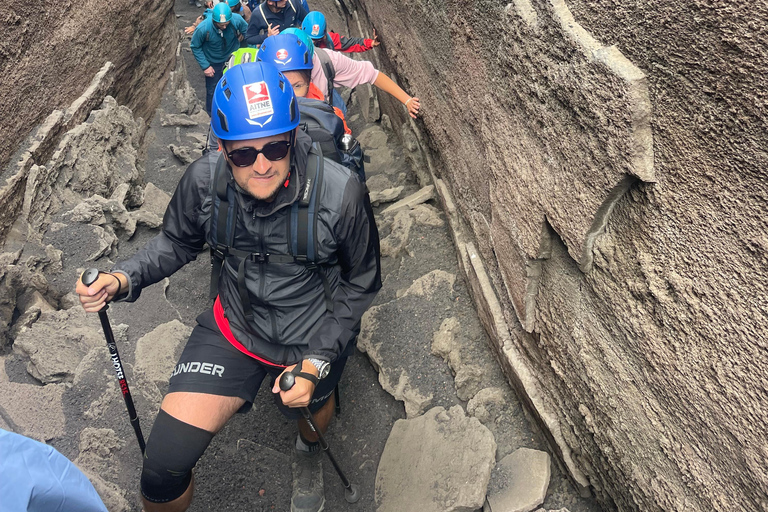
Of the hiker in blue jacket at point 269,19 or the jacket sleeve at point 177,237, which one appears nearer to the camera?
the jacket sleeve at point 177,237

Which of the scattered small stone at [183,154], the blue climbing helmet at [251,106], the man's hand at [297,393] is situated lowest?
the scattered small stone at [183,154]

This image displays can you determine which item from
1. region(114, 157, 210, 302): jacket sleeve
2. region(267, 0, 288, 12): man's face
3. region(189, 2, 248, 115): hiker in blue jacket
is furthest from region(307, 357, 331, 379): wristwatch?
region(267, 0, 288, 12): man's face

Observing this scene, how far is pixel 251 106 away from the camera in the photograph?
273 centimetres

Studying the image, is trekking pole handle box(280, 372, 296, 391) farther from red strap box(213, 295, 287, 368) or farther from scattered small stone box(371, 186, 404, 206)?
scattered small stone box(371, 186, 404, 206)

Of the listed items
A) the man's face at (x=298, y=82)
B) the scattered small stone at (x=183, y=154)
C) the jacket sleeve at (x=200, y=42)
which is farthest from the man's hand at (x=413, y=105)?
the jacket sleeve at (x=200, y=42)

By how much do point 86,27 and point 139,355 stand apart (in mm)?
3672

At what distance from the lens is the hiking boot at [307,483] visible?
11.7 feet

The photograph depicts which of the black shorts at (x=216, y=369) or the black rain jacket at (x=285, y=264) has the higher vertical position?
the black rain jacket at (x=285, y=264)

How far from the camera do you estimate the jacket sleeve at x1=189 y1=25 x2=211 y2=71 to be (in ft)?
25.6

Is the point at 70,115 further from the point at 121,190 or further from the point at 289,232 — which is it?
the point at 289,232

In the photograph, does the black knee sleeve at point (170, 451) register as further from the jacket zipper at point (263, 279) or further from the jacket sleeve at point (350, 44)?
the jacket sleeve at point (350, 44)

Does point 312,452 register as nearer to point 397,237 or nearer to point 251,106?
point 397,237

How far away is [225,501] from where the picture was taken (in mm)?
3621

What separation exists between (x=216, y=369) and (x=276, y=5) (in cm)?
624
